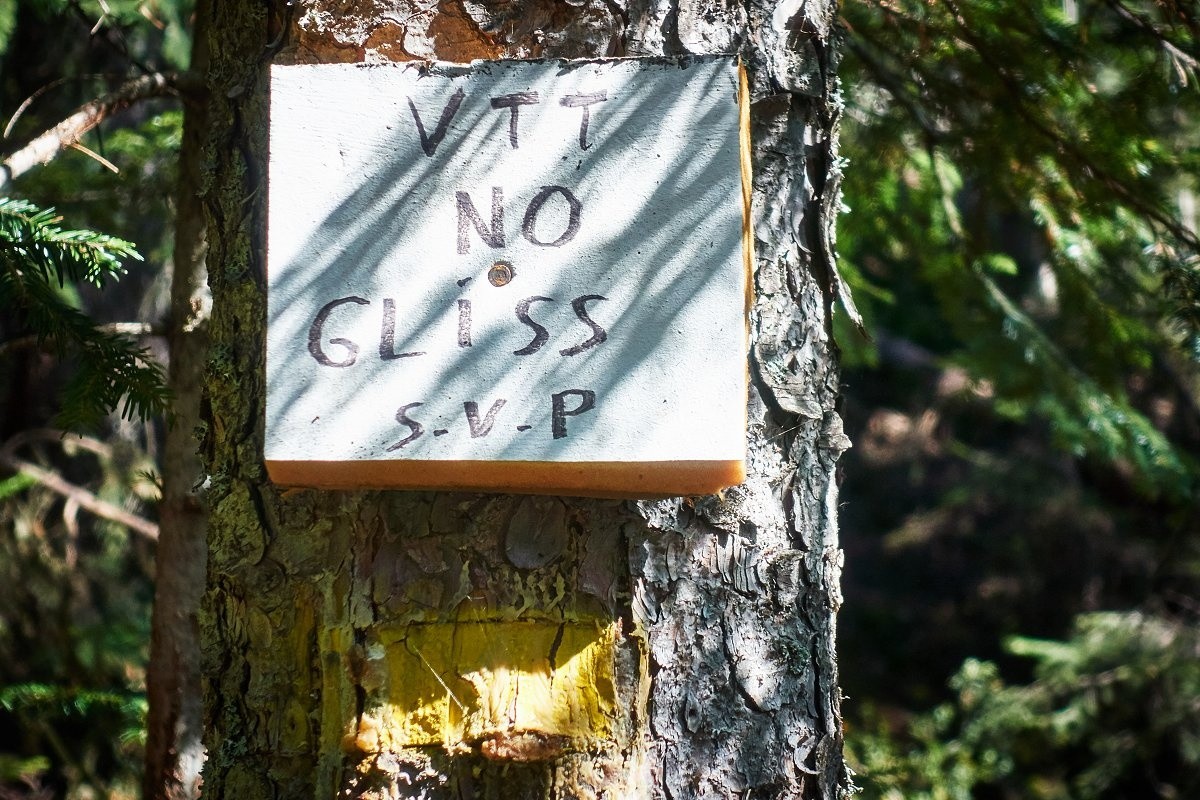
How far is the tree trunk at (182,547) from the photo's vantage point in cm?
197

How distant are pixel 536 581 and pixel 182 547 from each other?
1194 mm

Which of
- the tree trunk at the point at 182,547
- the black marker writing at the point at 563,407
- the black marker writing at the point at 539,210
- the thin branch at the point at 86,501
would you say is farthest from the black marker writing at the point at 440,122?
the thin branch at the point at 86,501

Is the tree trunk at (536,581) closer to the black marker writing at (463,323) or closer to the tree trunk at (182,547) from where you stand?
the black marker writing at (463,323)

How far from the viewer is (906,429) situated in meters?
7.43

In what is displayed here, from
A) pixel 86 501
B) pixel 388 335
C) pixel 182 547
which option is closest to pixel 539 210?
pixel 388 335

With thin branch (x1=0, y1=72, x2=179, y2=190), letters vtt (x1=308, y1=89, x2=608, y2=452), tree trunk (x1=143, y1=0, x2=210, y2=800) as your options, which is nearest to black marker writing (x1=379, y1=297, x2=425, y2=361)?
letters vtt (x1=308, y1=89, x2=608, y2=452)

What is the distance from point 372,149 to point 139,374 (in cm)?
62

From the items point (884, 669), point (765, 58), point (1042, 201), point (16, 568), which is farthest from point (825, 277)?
point (884, 669)

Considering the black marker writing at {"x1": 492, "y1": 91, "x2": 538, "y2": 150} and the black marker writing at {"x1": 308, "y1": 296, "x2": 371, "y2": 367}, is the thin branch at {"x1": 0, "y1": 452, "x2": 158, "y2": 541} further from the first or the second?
the black marker writing at {"x1": 492, "y1": 91, "x2": 538, "y2": 150}

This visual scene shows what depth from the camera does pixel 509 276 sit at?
1068mm

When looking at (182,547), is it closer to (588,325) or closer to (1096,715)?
(588,325)

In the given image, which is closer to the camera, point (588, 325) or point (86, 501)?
point (588, 325)

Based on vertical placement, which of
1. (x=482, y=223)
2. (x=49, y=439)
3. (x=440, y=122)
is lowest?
(x=482, y=223)

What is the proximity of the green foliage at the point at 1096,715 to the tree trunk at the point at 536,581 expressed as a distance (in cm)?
324
